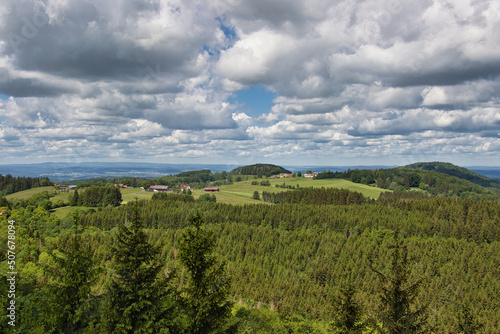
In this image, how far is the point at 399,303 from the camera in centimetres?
1986

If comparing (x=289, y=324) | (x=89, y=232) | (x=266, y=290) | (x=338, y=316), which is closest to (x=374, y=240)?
(x=266, y=290)

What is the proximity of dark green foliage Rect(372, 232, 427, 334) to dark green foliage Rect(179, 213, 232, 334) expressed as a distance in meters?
10.3

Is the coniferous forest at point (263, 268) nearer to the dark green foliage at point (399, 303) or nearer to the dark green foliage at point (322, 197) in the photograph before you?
the dark green foliage at point (399, 303)

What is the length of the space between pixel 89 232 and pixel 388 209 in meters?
128

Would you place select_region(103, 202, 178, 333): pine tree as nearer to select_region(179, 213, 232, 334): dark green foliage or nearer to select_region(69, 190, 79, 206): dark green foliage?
select_region(179, 213, 232, 334): dark green foliage

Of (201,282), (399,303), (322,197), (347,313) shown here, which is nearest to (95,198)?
(322,197)

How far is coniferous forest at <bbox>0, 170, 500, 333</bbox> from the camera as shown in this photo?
1925 centimetres

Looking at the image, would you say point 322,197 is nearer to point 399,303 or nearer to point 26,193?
point 399,303

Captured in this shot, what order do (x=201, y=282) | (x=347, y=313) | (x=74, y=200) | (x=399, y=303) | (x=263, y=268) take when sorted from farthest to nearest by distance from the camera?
1. (x=74, y=200)
2. (x=263, y=268)
3. (x=347, y=313)
4. (x=201, y=282)
5. (x=399, y=303)

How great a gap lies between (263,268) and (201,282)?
76743 millimetres

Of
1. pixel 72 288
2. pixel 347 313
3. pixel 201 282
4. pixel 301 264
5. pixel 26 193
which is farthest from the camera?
pixel 26 193

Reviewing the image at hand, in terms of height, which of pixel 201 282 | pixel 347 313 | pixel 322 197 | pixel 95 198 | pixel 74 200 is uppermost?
pixel 201 282

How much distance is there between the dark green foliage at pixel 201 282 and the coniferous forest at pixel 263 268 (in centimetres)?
7

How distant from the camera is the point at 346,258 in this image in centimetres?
9944
